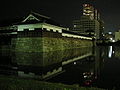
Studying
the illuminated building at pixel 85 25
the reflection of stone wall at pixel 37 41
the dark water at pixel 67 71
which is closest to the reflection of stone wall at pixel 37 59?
the dark water at pixel 67 71

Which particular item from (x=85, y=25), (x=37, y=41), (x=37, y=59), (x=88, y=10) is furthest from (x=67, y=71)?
(x=88, y=10)

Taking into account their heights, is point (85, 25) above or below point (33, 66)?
above

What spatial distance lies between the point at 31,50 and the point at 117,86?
1224 cm

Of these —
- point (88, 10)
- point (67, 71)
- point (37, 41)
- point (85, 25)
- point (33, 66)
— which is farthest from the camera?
point (88, 10)

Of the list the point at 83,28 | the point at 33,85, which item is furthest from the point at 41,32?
the point at 83,28

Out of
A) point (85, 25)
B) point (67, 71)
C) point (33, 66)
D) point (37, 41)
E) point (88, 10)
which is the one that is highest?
point (88, 10)

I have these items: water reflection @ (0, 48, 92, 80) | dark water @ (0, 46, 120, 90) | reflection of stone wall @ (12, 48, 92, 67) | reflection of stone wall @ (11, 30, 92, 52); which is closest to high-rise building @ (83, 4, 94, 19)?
reflection of stone wall @ (11, 30, 92, 52)

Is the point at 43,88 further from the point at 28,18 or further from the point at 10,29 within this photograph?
the point at 10,29

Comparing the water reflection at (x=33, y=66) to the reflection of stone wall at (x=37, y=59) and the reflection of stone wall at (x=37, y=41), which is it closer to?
the reflection of stone wall at (x=37, y=59)

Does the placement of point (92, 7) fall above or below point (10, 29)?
above

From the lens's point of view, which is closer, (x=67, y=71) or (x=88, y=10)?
(x=67, y=71)

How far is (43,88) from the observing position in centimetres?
350

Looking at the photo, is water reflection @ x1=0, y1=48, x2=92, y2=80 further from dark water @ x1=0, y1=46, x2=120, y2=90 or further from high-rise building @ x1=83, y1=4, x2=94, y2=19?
high-rise building @ x1=83, y1=4, x2=94, y2=19

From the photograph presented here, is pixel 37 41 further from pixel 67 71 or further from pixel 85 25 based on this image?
pixel 85 25
